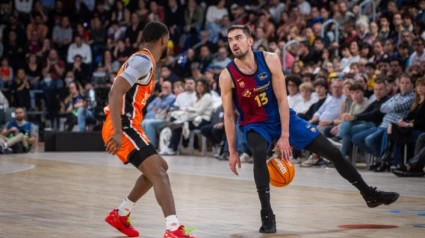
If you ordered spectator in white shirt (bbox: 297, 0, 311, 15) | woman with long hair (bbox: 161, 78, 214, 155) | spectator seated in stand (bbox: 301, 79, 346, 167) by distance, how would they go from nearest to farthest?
spectator seated in stand (bbox: 301, 79, 346, 167), woman with long hair (bbox: 161, 78, 214, 155), spectator in white shirt (bbox: 297, 0, 311, 15)

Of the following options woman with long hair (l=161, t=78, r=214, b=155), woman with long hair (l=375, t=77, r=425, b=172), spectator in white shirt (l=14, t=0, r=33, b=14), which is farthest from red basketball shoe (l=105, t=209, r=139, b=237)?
spectator in white shirt (l=14, t=0, r=33, b=14)

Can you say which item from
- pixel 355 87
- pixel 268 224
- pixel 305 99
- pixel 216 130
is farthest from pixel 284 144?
pixel 216 130

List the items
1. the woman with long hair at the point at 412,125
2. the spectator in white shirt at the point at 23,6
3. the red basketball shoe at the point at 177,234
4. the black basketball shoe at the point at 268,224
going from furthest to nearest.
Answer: the spectator in white shirt at the point at 23,6 < the woman with long hair at the point at 412,125 < the black basketball shoe at the point at 268,224 < the red basketball shoe at the point at 177,234

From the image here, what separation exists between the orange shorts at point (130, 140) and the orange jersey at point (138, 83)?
0.06 meters

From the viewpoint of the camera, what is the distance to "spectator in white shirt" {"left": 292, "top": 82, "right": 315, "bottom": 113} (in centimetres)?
1597

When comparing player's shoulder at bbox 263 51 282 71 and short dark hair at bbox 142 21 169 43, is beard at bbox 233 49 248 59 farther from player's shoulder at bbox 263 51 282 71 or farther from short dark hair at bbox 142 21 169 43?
short dark hair at bbox 142 21 169 43

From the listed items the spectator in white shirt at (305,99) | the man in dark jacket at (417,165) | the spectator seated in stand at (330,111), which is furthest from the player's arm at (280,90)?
the spectator in white shirt at (305,99)

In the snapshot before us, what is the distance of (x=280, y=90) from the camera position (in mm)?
7719

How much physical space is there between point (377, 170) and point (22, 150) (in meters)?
8.33

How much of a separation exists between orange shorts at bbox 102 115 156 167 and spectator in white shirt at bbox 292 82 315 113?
30.2 feet

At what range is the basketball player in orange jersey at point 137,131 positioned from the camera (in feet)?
21.9

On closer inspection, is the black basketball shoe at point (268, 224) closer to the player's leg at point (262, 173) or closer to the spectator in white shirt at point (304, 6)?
the player's leg at point (262, 173)

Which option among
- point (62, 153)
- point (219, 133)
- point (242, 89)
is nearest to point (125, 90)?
point (242, 89)

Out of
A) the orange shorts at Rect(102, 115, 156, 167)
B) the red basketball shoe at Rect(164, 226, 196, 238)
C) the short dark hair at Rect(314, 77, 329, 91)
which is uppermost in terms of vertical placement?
the short dark hair at Rect(314, 77, 329, 91)
